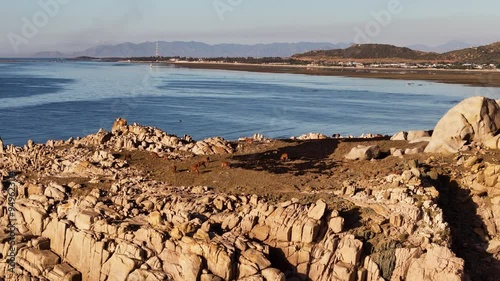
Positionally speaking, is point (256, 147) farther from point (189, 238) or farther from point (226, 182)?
point (189, 238)

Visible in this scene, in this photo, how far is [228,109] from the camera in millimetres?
74188

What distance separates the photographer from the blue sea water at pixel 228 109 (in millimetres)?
57625

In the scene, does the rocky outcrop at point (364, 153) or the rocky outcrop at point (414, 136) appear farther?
the rocky outcrop at point (414, 136)

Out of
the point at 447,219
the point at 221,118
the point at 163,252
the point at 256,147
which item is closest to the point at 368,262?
the point at 447,219

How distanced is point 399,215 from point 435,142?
878cm

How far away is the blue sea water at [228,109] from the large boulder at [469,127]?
27644mm

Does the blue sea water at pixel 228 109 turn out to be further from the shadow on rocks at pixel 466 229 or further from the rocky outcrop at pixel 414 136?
the shadow on rocks at pixel 466 229

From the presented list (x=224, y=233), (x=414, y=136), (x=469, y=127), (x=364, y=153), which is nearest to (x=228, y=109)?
(x=414, y=136)

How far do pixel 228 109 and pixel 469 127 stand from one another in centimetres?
4946

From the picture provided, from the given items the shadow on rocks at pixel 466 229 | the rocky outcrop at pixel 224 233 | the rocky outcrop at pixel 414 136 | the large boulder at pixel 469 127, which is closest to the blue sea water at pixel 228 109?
the rocky outcrop at pixel 414 136

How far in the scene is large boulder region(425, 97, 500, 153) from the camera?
2645 centimetres

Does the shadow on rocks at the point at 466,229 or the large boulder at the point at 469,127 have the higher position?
the large boulder at the point at 469,127

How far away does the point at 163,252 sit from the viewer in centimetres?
1852

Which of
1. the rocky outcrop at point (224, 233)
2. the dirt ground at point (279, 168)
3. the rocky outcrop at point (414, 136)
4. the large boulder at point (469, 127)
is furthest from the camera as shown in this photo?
the rocky outcrop at point (414, 136)
